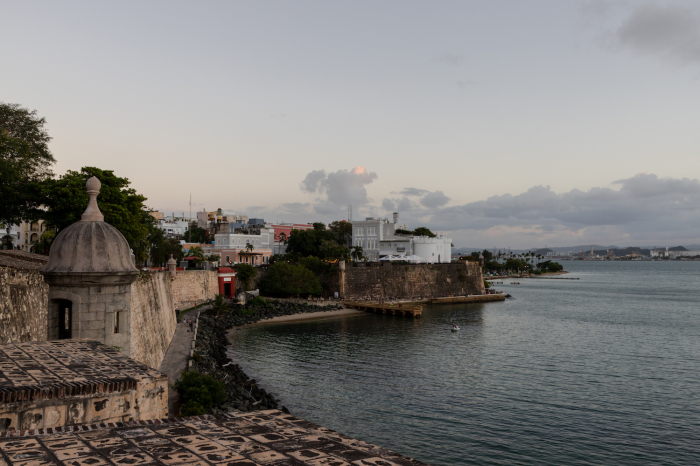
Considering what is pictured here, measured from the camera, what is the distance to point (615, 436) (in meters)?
17.4

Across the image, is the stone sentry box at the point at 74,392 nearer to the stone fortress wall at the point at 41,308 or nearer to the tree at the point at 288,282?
the stone fortress wall at the point at 41,308

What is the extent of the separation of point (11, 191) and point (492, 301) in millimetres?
56570

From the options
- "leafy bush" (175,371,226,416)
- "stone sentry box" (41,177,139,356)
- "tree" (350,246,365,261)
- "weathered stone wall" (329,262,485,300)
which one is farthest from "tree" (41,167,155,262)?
"tree" (350,246,365,261)

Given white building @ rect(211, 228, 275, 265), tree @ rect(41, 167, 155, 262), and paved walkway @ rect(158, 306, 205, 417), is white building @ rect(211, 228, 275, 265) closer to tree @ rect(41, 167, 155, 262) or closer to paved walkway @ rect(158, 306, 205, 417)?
paved walkway @ rect(158, 306, 205, 417)

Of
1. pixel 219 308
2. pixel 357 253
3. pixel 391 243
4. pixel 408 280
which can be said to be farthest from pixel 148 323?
pixel 391 243

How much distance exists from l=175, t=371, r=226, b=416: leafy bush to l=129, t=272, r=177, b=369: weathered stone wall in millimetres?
1589

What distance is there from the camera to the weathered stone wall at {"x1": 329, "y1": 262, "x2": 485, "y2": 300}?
196 feet

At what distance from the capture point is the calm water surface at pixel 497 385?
662 inches

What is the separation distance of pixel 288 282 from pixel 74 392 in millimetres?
51186

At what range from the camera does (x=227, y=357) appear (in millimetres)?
28844

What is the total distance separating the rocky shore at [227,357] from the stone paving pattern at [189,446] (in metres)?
13.7

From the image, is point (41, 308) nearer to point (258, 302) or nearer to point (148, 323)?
point (148, 323)

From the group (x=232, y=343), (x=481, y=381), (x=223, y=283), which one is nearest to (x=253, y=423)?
(x=481, y=381)

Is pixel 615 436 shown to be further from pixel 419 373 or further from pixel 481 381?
pixel 419 373
